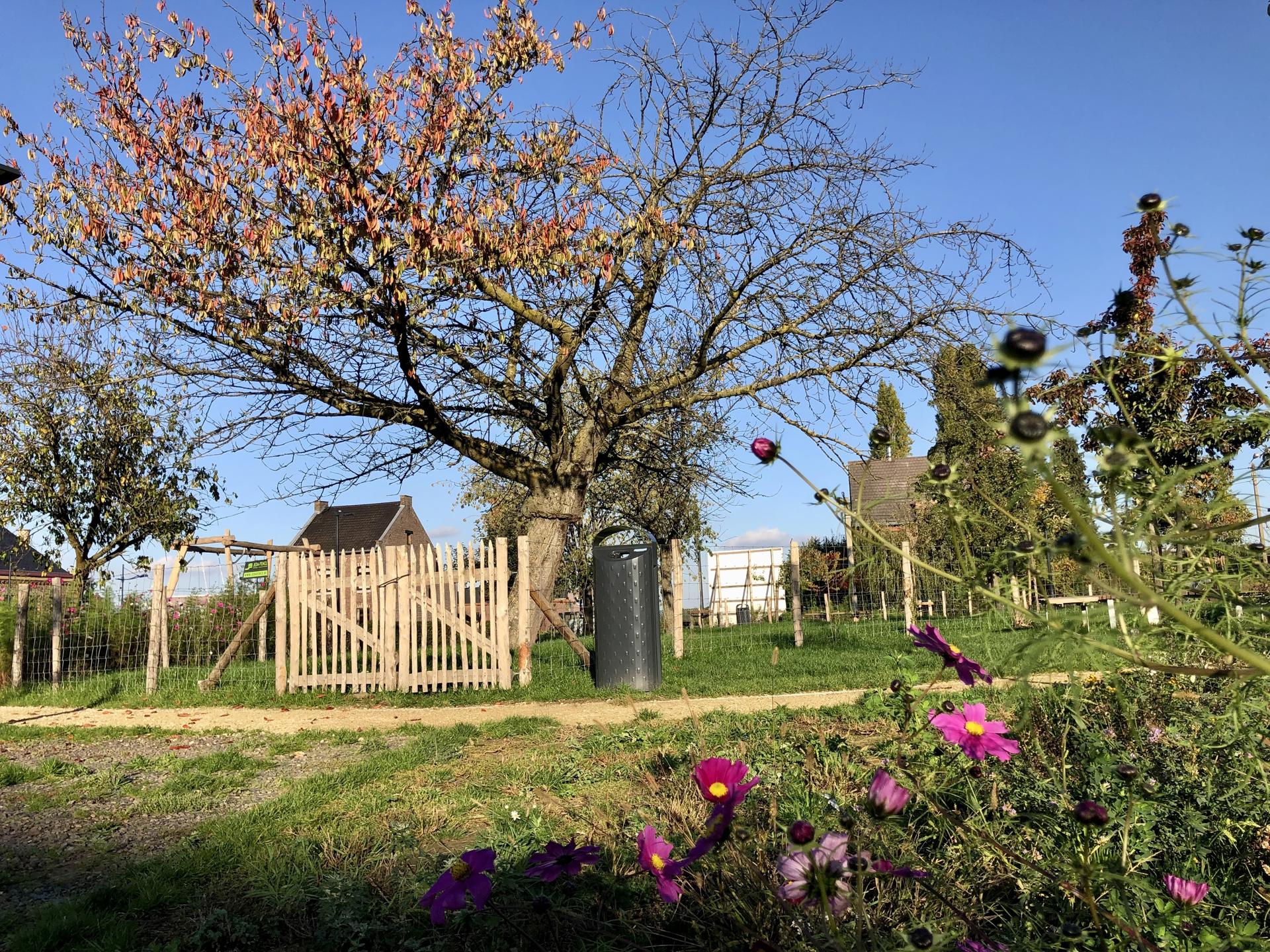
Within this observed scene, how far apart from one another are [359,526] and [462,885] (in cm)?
4343

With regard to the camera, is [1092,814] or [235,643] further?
[235,643]

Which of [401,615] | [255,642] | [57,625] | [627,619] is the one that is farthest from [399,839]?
[255,642]

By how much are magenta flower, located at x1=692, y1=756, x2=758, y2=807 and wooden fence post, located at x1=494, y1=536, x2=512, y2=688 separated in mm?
8499

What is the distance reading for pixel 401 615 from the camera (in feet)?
33.5

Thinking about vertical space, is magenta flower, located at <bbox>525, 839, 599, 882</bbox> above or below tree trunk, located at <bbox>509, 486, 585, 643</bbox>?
below

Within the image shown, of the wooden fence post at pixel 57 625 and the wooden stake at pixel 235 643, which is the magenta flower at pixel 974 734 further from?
the wooden fence post at pixel 57 625

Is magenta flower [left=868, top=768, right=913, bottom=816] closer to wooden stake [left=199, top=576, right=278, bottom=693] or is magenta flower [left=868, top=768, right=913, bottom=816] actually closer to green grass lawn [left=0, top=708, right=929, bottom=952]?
green grass lawn [left=0, top=708, right=929, bottom=952]

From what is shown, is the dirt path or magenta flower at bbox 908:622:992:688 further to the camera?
the dirt path

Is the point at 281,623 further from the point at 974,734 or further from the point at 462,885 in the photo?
the point at 974,734

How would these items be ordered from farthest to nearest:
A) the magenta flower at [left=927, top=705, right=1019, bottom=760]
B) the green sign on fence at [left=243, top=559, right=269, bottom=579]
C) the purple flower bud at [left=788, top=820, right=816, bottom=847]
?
the green sign on fence at [left=243, top=559, right=269, bottom=579], the magenta flower at [left=927, top=705, right=1019, bottom=760], the purple flower bud at [left=788, top=820, right=816, bottom=847]

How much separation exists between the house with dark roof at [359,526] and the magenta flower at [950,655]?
4135cm

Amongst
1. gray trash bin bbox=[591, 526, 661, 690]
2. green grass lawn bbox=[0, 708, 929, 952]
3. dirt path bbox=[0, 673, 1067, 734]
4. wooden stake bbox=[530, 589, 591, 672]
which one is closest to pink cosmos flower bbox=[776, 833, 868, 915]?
green grass lawn bbox=[0, 708, 929, 952]

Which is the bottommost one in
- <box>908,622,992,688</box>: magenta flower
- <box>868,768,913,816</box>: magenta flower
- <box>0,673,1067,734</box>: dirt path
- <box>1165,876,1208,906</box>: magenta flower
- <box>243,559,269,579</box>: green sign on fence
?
<box>0,673,1067,734</box>: dirt path

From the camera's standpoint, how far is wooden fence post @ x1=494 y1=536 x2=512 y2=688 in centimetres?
989
